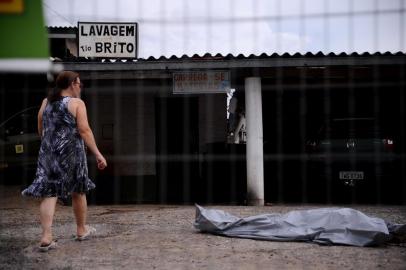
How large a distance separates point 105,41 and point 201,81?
174 centimetres

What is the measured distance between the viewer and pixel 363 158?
8969mm

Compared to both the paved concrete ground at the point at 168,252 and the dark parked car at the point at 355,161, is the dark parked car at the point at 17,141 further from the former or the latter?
the dark parked car at the point at 355,161

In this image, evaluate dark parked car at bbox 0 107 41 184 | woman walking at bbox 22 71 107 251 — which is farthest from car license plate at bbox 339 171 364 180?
dark parked car at bbox 0 107 41 184

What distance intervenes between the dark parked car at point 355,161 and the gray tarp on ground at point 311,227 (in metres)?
3.46

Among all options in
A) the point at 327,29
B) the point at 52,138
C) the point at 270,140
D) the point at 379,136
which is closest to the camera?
the point at 327,29

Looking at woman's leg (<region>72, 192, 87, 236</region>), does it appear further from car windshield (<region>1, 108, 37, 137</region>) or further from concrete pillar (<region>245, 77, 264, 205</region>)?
car windshield (<region>1, 108, 37, 137</region>)

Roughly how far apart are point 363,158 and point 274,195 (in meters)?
2.09

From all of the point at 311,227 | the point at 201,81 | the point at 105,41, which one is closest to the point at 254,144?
the point at 201,81

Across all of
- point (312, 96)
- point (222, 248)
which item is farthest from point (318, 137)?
point (222, 248)

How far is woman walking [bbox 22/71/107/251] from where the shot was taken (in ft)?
15.4

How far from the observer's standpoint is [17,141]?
10.7 metres

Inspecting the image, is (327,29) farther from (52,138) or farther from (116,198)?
(116,198)

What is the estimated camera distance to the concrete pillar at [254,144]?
931 cm

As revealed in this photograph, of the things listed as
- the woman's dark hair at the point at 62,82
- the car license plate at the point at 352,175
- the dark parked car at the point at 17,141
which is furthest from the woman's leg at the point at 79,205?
the dark parked car at the point at 17,141
